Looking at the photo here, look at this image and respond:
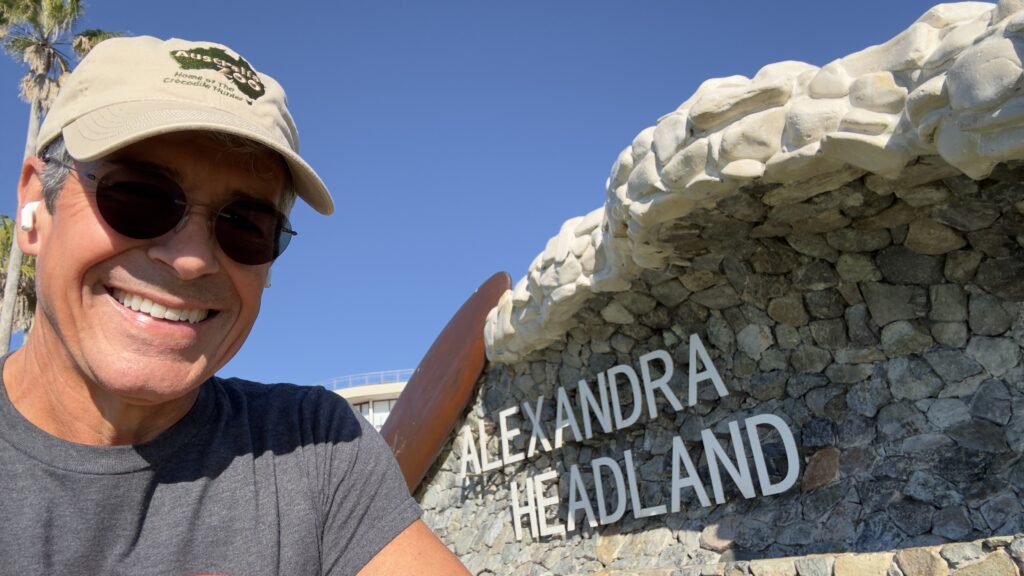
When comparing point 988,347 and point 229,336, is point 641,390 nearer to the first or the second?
point 988,347

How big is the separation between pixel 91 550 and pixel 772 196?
3.17 metres

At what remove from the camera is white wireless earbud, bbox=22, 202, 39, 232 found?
131cm

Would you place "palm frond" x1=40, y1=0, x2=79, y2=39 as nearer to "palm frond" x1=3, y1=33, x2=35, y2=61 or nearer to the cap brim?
"palm frond" x1=3, y1=33, x2=35, y2=61

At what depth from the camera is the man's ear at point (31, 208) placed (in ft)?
4.25

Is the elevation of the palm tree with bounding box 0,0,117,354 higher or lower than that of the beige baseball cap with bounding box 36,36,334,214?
higher

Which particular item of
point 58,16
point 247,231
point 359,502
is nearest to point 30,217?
point 247,231

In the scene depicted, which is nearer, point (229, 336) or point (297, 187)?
point (229, 336)

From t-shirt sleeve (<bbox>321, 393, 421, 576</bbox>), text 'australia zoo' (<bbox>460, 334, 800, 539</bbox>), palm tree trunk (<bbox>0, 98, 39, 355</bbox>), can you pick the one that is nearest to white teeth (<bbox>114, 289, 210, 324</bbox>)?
t-shirt sleeve (<bbox>321, 393, 421, 576</bbox>)

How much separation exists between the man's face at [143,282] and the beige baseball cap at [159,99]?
6cm

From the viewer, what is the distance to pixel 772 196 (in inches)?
145

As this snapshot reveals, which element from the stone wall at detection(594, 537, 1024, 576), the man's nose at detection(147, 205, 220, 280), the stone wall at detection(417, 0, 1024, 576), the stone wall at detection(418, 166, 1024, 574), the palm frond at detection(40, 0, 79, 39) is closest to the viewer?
the man's nose at detection(147, 205, 220, 280)

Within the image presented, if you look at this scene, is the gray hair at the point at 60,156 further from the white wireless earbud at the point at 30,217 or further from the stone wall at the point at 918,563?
the stone wall at the point at 918,563

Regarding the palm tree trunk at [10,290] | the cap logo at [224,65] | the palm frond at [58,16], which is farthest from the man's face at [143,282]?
the palm frond at [58,16]

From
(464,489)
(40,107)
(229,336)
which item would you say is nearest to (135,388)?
(229,336)
